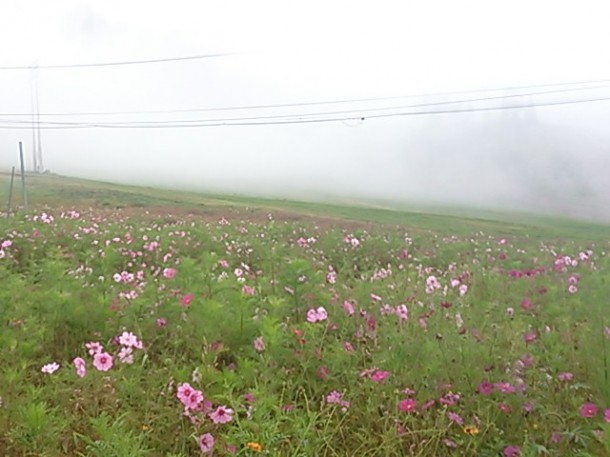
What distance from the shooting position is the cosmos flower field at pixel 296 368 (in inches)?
110

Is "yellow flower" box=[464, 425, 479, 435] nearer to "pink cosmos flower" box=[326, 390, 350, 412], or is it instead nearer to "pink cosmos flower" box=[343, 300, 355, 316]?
"pink cosmos flower" box=[326, 390, 350, 412]

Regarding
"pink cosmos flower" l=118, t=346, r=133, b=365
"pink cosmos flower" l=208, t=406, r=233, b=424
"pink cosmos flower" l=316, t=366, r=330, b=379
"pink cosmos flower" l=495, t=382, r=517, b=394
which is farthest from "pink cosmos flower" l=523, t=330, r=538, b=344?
"pink cosmos flower" l=118, t=346, r=133, b=365

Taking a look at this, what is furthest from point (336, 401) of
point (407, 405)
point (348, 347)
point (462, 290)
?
point (462, 290)

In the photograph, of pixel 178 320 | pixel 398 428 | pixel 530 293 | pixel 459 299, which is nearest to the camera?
pixel 398 428

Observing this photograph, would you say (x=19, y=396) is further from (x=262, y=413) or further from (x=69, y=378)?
(x=262, y=413)

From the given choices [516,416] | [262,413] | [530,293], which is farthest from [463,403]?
[530,293]

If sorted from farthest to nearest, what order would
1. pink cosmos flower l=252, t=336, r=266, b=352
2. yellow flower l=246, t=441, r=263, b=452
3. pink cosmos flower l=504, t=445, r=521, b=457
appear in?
pink cosmos flower l=252, t=336, r=266, b=352 → pink cosmos flower l=504, t=445, r=521, b=457 → yellow flower l=246, t=441, r=263, b=452

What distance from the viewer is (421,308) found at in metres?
4.37

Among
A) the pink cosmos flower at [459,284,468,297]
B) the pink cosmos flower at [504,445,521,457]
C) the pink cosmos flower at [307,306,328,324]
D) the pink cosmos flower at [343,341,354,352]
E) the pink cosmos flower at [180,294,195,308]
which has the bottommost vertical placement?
the pink cosmos flower at [504,445,521,457]

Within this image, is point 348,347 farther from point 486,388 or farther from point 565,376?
point 565,376

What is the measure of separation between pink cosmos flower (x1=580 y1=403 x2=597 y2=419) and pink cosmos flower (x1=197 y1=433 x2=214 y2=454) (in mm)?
1688

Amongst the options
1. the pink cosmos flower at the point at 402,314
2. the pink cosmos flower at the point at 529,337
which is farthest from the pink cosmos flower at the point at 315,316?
the pink cosmos flower at the point at 529,337

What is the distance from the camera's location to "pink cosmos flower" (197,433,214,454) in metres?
2.61

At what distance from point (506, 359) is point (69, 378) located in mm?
2405
